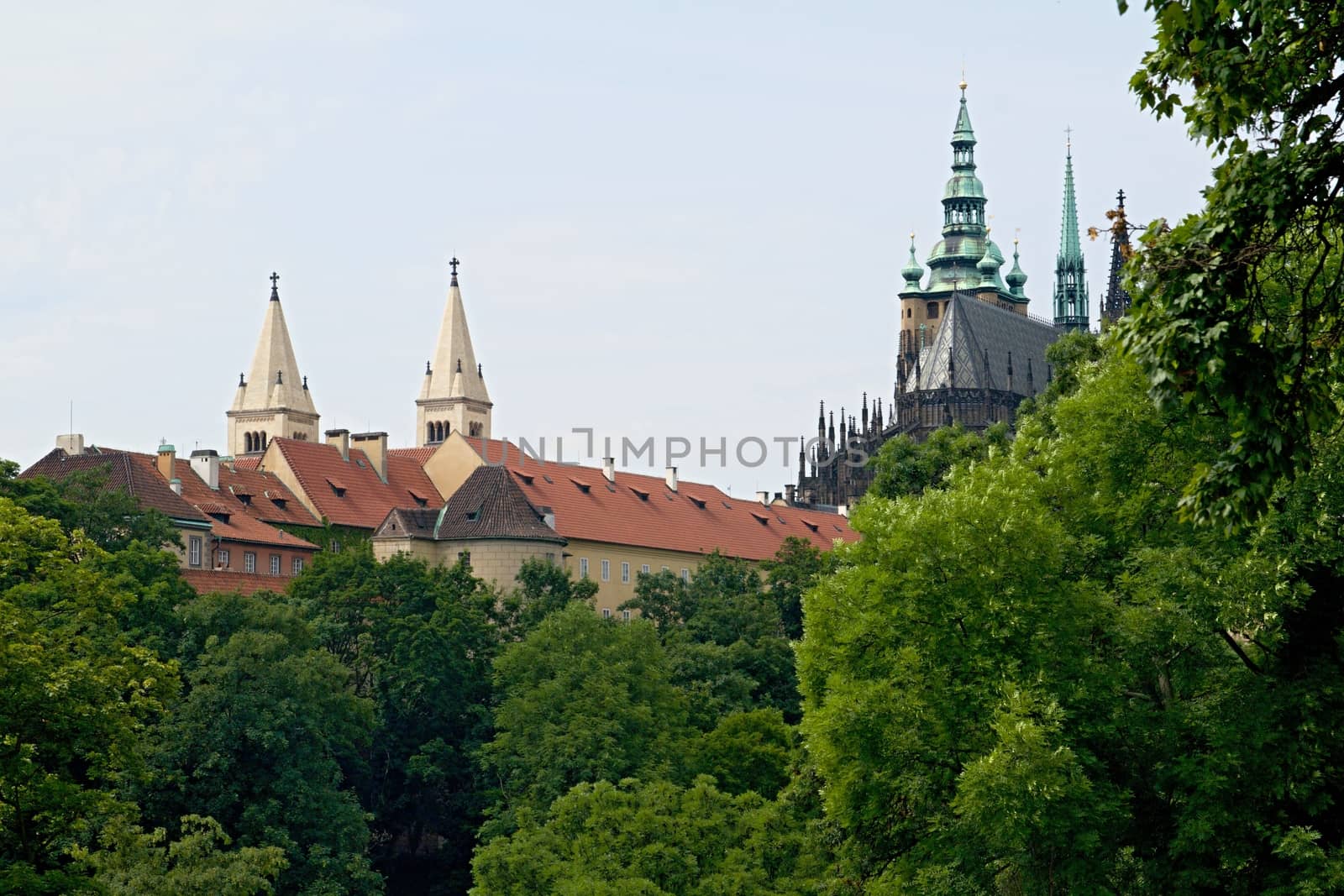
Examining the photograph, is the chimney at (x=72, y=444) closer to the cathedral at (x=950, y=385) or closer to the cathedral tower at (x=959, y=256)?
the cathedral at (x=950, y=385)

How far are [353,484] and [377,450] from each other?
3800mm

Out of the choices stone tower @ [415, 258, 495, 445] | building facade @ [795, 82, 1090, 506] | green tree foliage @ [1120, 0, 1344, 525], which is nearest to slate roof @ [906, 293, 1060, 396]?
building facade @ [795, 82, 1090, 506]

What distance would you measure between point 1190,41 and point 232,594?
2141 inches

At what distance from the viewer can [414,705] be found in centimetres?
7275

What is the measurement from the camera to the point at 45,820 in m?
35.4

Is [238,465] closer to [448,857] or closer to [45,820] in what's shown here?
[448,857]

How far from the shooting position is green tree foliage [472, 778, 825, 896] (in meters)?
49.9

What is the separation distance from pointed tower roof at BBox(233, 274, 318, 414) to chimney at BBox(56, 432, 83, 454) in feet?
200

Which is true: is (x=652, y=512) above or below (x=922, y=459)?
above

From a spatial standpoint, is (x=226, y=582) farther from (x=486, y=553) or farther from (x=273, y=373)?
(x=273, y=373)

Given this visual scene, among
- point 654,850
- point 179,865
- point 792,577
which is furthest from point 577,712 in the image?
point 792,577

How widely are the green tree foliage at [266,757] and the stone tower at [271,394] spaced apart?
96.5 meters

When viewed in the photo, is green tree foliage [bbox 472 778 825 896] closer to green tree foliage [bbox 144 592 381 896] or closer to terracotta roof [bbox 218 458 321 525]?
green tree foliage [bbox 144 592 381 896]

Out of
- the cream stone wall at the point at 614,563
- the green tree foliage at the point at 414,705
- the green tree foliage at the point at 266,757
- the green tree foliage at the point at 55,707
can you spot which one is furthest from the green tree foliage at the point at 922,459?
the cream stone wall at the point at 614,563
